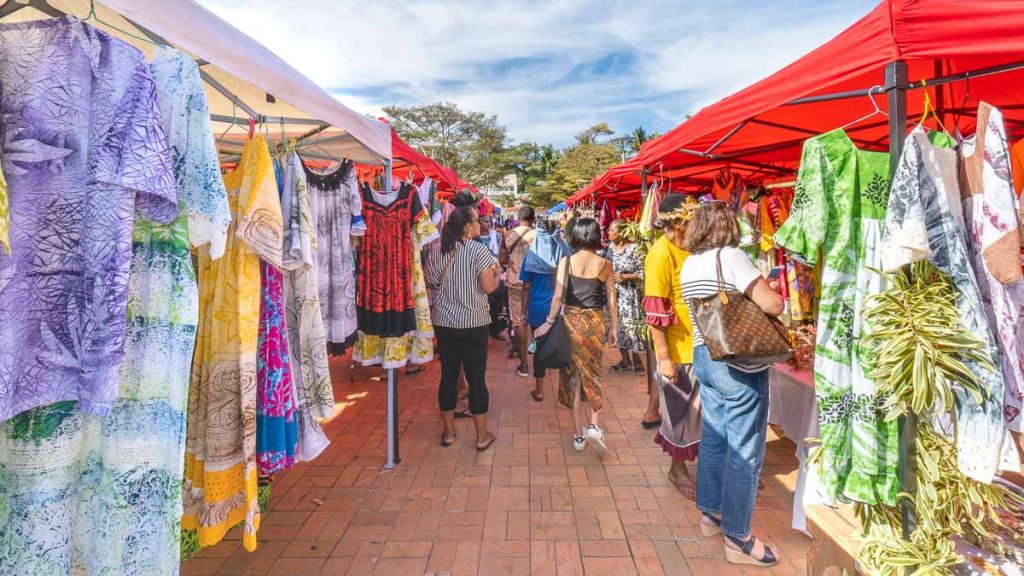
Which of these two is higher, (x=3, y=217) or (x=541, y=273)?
(x=3, y=217)

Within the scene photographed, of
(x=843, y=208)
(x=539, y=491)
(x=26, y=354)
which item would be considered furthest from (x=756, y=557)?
(x=26, y=354)

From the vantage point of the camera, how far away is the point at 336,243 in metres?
3.16

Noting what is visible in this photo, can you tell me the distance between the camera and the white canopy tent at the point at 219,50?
4.46 feet

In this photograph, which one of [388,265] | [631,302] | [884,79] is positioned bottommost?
[631,302]

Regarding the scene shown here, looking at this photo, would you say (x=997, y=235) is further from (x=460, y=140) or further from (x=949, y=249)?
(x=460, y=140)

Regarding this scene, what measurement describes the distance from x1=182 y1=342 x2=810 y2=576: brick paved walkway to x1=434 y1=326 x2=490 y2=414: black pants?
1.47 ft

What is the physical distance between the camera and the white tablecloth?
2.59 metres

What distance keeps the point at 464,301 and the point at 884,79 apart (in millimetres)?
2639

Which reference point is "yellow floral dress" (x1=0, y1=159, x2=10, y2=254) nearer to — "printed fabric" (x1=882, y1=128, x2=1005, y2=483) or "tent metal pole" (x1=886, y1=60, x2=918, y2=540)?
"printed fabric" (x1=882, y1=128, x2=1005, y2=483)

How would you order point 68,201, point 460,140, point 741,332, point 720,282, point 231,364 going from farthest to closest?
point 460,140
point 720,282
point 741,332
point 231,364
point 68,201

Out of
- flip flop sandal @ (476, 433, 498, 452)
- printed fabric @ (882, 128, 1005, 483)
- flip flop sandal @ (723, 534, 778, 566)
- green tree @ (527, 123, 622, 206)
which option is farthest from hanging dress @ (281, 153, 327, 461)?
green tree @ (527, 123, 622, 206)

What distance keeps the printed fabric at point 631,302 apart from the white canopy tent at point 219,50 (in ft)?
9.42

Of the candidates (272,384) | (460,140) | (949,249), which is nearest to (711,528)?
(949,249)

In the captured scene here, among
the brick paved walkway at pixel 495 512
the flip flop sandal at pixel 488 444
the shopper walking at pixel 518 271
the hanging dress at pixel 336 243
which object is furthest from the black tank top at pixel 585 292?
the shopper walking at pixel 518 271
